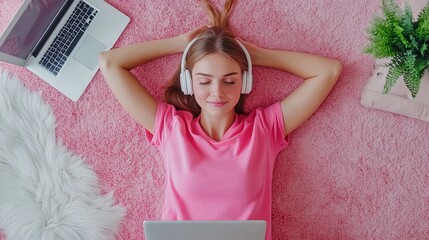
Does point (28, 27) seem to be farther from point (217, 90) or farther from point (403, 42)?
→ point (403, 42)

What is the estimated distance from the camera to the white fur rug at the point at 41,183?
61.7 inches

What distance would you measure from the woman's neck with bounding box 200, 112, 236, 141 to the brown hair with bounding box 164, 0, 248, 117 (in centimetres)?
9

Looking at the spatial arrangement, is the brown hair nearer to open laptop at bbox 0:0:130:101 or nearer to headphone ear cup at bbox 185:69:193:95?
headphone ear cup at bbox 185:69:193:95

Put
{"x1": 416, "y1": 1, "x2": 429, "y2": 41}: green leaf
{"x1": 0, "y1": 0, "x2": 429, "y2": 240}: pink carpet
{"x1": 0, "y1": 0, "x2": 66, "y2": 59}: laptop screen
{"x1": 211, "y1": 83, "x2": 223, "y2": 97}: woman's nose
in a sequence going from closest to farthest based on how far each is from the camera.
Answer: {"x1": 416, "y1": 1, "x2": 429, "y2": 41}: green leaf
{"x1": 211, "y1": 83, "x2": 223, "y2": 97}: woman's nose
{"x1": 0, "y1": 0, "x2": 66, "y2": 59}: laptop screen
{"x1": 0, "y1": 0, "x2": 429, "y2": 240}: pink carpet

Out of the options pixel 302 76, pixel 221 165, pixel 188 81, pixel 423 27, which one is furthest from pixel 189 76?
pixel 423 27

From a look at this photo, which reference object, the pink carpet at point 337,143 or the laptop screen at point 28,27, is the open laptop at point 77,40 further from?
the pink carpet at point 337,143

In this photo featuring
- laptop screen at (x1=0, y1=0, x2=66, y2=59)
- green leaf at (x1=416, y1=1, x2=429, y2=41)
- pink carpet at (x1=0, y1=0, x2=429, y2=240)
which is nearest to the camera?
green leaf at (x1=416, y1=1, x2=429, y2=41)

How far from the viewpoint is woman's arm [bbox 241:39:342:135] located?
1.43m

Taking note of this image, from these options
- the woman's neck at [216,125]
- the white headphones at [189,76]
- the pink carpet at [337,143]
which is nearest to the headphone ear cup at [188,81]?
the white headphones at [189,76]

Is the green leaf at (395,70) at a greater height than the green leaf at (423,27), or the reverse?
the green leaf at (423,27)

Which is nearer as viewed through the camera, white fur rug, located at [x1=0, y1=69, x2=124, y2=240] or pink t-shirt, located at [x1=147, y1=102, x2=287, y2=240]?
pink t-shirt, located at [x1=147, y1=102, x2=287, y2=240]

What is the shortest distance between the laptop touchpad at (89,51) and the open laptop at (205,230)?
2.18 feet

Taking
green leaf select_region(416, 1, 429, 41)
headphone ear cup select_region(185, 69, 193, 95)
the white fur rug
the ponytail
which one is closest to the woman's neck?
headphone ear cup select_region(185, 69, 193, 95)

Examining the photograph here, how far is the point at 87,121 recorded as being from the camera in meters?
1.60
